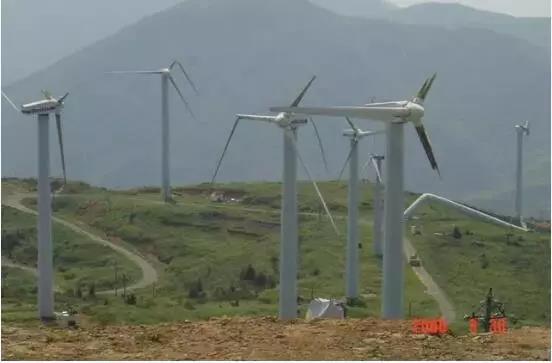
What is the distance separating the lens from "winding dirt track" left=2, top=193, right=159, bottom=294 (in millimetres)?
98406

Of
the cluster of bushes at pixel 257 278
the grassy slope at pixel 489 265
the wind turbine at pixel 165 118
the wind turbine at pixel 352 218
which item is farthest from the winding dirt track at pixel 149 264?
the cluster of bushes at pixel 257 278

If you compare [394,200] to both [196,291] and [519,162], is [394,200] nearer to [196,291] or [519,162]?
[196,291]

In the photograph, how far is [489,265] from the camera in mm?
106562

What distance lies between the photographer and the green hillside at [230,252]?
80188 mm

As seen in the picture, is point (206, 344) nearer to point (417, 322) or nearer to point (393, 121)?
point (417, 322)

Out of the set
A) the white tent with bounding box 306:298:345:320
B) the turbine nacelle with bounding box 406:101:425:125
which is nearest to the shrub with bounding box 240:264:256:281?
the white tent with bounding box 306:298:345:320

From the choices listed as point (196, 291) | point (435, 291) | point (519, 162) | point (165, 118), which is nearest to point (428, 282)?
point (435, 291)

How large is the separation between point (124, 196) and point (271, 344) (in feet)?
434

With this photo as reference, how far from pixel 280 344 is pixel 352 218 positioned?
4629cm

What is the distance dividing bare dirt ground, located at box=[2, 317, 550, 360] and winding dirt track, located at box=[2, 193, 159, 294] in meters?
59.2

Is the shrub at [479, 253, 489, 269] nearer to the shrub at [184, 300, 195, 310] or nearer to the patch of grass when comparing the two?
the shrub at [184, 300, 195, 310]

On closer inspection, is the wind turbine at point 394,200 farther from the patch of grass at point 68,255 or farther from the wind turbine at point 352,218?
the patch of grass at point 68,255

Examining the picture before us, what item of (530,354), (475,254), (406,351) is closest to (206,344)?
(406,351)

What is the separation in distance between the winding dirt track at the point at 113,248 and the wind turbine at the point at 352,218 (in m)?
27.3
